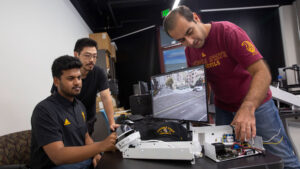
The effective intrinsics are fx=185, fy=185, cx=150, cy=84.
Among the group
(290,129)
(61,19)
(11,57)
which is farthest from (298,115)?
(61,19)

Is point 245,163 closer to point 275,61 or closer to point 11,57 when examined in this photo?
point 11,57

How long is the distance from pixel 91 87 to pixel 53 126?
0.95 metres

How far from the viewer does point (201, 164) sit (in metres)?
0.65

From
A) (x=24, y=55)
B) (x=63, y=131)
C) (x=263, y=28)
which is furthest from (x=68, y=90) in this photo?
(x=263, y=28)

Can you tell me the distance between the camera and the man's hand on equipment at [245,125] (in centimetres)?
66

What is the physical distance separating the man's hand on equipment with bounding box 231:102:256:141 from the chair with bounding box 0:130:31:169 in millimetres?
1229

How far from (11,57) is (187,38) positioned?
5.19 feet

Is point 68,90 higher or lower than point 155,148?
higher

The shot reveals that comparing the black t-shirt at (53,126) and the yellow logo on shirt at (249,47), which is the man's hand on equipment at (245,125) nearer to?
the yellow logo on shirt at (249,47)

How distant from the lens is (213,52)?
1.05 m

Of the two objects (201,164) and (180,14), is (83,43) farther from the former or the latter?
(201,164)

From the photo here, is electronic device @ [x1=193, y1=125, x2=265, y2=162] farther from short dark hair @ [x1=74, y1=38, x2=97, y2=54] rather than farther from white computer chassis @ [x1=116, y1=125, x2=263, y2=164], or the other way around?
short dark hair @ [x1=74, y1=38, x2=97, y2=54]

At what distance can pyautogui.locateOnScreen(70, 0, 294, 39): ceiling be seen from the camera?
4.52m

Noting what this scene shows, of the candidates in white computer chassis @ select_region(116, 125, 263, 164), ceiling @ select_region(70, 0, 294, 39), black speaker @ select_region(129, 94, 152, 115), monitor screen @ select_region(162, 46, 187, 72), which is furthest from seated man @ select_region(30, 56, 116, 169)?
monitor screen @ select_region(162, 46, 187, 72)
